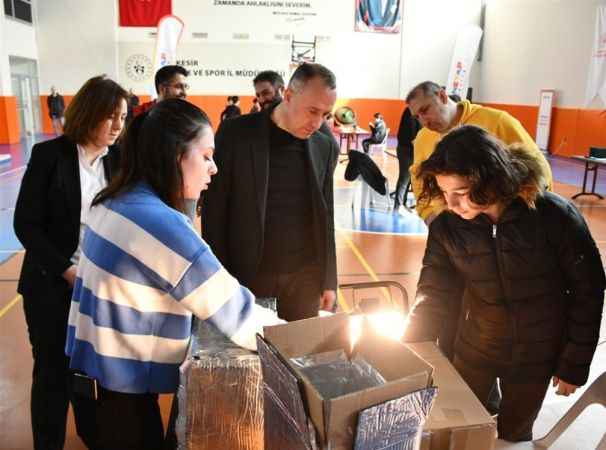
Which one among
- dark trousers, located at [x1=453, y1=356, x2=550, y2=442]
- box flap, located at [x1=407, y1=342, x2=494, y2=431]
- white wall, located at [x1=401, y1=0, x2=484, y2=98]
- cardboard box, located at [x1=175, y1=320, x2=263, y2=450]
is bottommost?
dark trousers, located at [x1=453, y1=356, x2=550, y2=442]

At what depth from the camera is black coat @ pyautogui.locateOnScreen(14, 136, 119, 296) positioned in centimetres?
171

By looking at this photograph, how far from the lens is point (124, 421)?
1.26 metres

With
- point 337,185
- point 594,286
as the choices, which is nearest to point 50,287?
point 594,286

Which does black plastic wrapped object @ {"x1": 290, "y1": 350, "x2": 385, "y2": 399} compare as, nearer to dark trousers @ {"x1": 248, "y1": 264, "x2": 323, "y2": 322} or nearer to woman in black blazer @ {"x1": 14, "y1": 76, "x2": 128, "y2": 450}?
woman in black blazer @ {"x1": 14, "y1": 76, "x2": 128, "y2": 450}

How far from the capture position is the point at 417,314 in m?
1.63

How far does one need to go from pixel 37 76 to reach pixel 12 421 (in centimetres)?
1624

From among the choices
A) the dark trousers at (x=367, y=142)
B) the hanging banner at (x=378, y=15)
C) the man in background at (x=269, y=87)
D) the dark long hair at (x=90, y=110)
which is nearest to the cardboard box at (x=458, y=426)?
the dark long hair at (x=90, y=110)

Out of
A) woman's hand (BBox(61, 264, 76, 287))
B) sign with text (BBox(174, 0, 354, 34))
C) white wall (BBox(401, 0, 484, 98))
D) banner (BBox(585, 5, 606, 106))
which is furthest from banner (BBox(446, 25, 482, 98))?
woman's hand (BBox(61, 264, 76, 287))

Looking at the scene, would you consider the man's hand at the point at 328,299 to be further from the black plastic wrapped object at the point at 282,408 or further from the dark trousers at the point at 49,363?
the black plastic wrapped object at the point at 282,408

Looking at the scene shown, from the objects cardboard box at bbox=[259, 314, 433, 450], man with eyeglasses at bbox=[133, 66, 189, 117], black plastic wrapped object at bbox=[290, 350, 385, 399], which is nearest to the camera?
cardboard box at bbox=[259, 314, 433, 450]

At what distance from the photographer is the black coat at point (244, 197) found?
208 centimetres

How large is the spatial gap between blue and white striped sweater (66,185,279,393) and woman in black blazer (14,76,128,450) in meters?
0.58

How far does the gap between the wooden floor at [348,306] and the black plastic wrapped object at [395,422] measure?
56 centimetres

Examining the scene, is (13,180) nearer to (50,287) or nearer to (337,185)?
(337,185)
